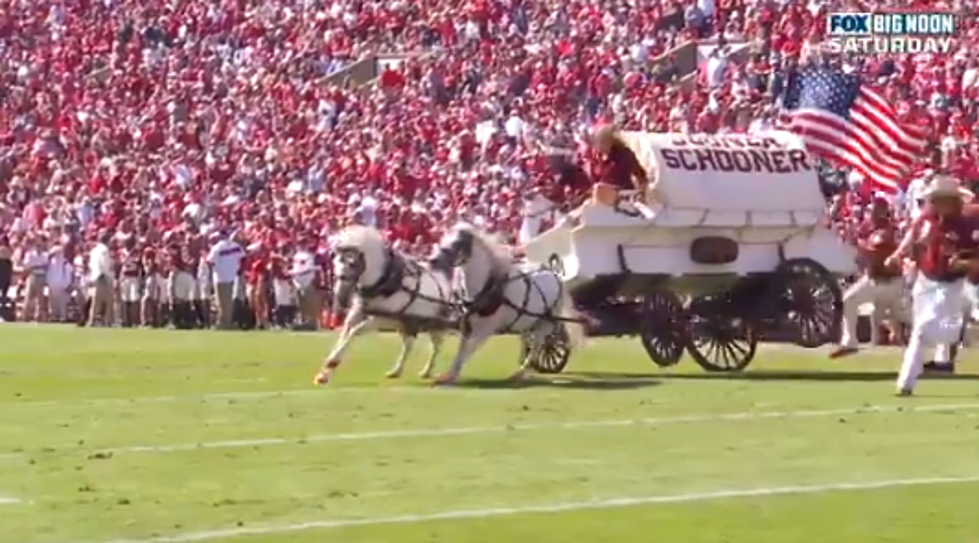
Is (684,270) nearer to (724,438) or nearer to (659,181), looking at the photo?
(659,181)

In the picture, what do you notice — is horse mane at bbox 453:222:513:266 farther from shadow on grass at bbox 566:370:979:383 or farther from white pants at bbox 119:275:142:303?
white pants at bbox 119:275:142:303

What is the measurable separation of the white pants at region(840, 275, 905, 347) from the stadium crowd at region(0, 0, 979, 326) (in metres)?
4.14

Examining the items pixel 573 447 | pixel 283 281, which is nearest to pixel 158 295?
pixel 283 281

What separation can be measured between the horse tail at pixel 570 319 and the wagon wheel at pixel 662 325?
1.00m

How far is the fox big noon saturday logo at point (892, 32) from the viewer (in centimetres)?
3775

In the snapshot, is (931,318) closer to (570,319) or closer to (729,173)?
(570,319)

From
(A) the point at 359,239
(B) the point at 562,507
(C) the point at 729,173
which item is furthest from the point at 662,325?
(B) the point at 562,507

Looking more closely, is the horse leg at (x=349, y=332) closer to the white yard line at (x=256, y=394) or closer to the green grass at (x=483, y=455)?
the green grass at (x=483, y=455)

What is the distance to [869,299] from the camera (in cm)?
2853

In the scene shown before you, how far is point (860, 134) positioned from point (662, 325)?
18.1ft

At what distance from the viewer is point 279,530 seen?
13070 mm

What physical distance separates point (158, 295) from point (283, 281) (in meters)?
3.34

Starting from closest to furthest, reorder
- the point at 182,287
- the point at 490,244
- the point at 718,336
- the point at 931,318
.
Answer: the point at 931,318 < the point at 490,244 < the point at 718,336 < the point at 182,287

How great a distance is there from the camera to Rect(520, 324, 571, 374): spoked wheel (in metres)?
25.2
